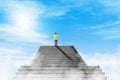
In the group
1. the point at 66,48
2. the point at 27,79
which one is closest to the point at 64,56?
the point at 66,48

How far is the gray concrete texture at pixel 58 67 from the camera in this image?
63.2 m

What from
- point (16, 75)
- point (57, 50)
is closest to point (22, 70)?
point (16, 75)

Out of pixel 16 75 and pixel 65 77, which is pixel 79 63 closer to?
pixel 65 77

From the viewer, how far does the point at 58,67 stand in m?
63.7

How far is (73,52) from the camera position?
64.1 m

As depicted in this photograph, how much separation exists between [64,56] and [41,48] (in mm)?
3097

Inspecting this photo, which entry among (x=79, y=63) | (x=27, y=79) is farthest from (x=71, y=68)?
(x=27, y=79)

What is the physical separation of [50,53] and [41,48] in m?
1.31

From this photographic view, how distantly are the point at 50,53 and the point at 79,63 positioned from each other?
3.89 m

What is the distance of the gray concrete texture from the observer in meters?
63.2

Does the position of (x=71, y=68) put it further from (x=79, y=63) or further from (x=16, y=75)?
(x=16, y=75)

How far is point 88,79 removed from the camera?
6306 centimetres

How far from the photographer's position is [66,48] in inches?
2532

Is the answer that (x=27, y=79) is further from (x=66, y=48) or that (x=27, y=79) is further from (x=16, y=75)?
(x=66, y=48)
